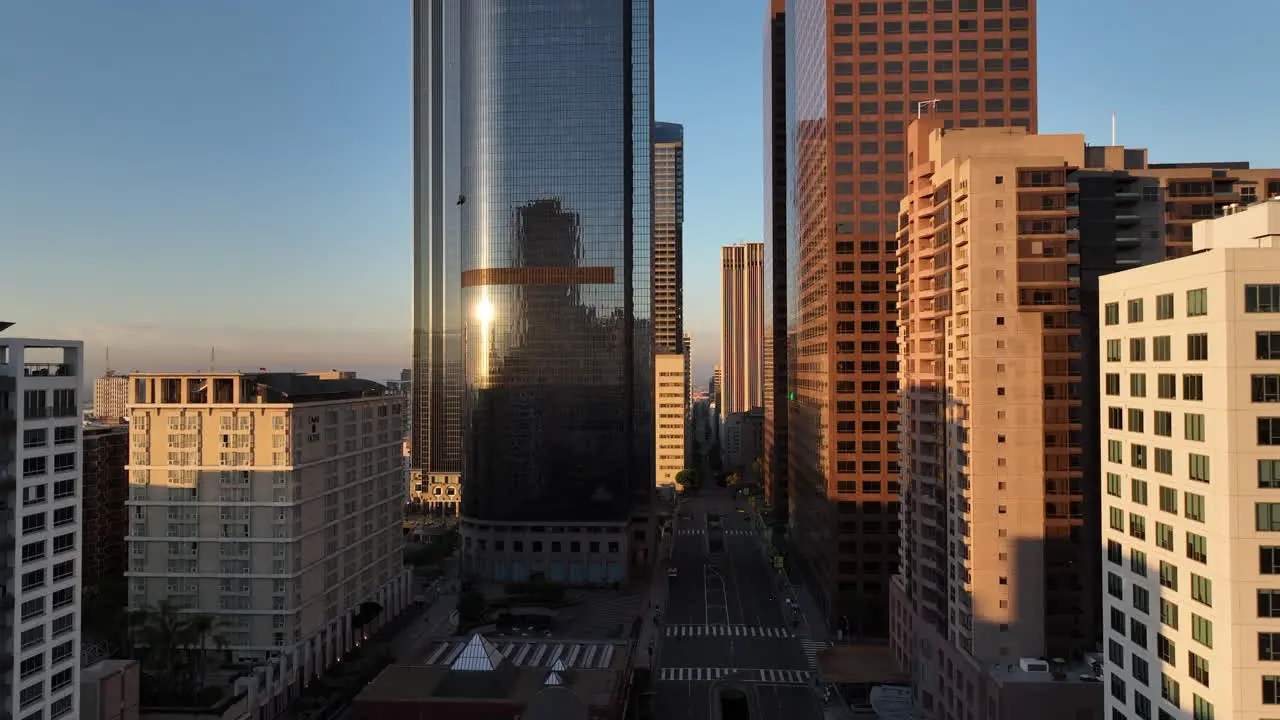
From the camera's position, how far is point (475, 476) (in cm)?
13825

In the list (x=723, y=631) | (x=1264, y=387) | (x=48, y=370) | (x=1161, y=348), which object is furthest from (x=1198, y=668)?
(x=723, y=631)

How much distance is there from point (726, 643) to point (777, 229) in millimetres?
97949

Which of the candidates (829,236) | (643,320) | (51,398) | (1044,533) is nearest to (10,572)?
(51,398)

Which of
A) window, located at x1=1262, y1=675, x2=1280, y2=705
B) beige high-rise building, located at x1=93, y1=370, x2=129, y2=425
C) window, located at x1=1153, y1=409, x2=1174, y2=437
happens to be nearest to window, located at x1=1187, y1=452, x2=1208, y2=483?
window, located at x1=1153, y1=409, x2=1174, y2=437

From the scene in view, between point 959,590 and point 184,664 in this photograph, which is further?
point 184,664

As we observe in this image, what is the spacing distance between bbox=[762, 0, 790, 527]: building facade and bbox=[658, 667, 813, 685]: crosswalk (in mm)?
81662

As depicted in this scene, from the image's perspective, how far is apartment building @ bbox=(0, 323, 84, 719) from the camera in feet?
168

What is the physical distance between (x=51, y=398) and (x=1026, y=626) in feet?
223

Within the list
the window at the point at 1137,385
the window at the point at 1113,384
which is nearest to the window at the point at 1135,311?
the window at the point at 1137,385

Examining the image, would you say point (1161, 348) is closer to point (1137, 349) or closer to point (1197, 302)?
point (1137, 349)

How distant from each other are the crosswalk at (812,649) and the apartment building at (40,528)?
2665 inches

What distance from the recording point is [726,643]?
105 meters

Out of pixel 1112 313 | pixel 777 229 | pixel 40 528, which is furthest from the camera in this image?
pixel 777 229

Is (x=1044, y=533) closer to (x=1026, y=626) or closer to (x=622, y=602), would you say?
(x=1026, y=626)
